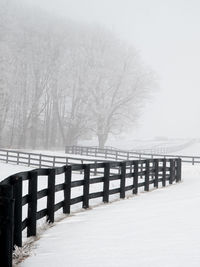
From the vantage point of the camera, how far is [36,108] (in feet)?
160

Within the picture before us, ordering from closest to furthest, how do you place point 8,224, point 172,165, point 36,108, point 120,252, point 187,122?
point 8,224, point 120,252, point 172,165, point 36,108, point 187,122

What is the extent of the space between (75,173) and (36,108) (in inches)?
1003

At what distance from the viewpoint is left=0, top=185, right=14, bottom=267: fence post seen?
213 inches

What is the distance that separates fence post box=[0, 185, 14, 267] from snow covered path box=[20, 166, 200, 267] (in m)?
0.46

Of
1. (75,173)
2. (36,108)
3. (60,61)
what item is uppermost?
(60,61)

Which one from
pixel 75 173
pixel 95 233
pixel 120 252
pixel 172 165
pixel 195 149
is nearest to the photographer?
pixel 120 252

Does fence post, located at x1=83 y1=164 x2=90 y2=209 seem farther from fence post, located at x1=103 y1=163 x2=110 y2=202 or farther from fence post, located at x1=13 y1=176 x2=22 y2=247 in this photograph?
fence post, located at x1=13 y1=176 x2=22 y2=247

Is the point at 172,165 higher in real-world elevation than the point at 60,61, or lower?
lower

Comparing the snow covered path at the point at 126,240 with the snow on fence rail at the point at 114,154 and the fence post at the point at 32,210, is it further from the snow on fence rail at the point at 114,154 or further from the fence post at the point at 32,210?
the snow on fence rail at the point at 114,154

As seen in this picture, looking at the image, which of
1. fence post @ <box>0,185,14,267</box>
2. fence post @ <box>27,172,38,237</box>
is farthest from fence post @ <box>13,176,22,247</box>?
fence post @ <box>0,185,14,267</box>

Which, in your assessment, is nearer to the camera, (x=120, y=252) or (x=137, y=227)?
(x=120, y=252)

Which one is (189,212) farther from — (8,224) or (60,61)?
(60,61)

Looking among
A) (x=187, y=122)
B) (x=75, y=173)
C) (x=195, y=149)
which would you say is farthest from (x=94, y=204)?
(x=187, y=122)

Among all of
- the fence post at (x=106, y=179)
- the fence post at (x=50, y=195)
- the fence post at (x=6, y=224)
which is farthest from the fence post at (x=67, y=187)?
the fence post at (x=6, y=224)
